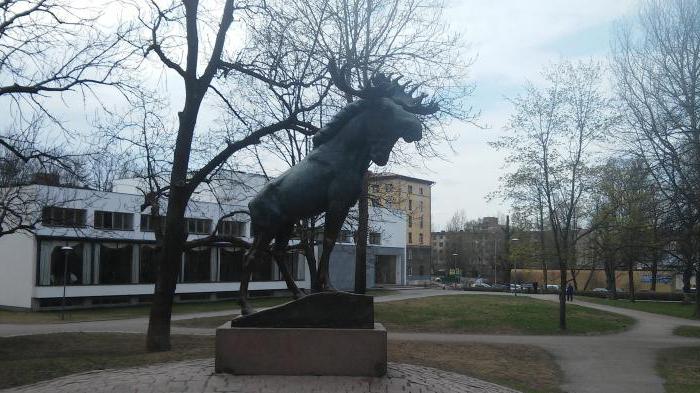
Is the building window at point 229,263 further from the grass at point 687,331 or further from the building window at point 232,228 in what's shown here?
the grass at point 687,331

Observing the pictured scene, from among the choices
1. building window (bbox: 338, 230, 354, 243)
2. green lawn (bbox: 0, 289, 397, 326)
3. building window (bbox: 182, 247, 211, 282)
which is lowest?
green lawn (bbox: 0, 289, 397, 326)

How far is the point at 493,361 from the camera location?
16297 mm

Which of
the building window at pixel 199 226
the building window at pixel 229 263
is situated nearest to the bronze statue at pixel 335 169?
the building window at pixel 199 226

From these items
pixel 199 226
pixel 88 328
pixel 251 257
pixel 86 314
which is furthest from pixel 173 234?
pixel 199 226

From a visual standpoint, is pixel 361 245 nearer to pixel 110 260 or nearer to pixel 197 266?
pixel 110 260

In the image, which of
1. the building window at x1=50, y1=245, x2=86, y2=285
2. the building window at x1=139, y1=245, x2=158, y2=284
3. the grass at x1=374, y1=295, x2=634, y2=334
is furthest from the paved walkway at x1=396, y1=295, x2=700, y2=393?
the building window at x1=139, y1=245, x2=158, y2=284

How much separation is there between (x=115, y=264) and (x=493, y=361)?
1212 inches

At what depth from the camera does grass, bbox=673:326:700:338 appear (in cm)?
2402

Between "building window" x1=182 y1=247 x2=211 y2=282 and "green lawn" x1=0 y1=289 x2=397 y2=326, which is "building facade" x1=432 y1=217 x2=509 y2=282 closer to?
"building window" x1=182 y1=247 x2=211 y2=282

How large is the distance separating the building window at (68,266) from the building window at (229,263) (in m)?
11.1

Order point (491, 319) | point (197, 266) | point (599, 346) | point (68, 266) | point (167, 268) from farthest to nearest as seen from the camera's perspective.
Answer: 1. point (197, 266)
2. point (68, 266)
3. point (491, 319)
4. point (599, 346)
5. point (167, 268)

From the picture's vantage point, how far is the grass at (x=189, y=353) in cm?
1088

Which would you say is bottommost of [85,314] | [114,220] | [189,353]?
[85,314]

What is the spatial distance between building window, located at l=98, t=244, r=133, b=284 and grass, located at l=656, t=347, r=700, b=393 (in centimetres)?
3269
